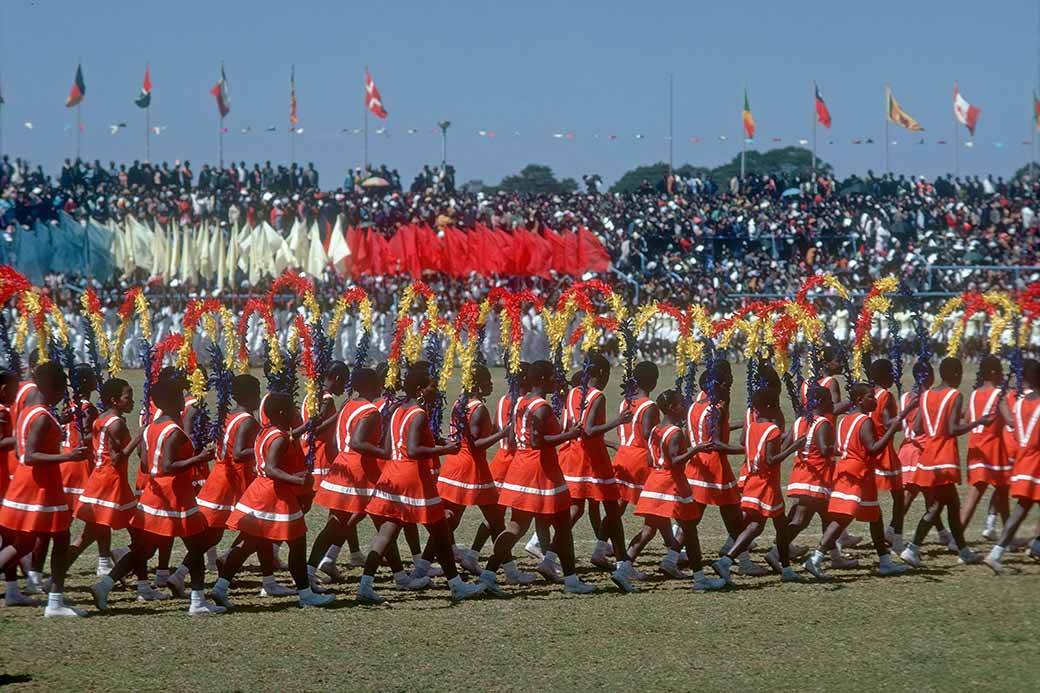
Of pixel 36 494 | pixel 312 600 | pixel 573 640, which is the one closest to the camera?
pixel 573 640

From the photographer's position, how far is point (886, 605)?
37.0 feet

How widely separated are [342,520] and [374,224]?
32698mm

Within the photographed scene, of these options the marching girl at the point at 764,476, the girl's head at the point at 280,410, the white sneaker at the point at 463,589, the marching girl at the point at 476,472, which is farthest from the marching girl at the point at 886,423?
the girl's head at the point at 280,410

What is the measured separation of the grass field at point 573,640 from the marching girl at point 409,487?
16.1 inches

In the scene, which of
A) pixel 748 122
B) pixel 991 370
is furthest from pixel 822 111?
pixel 991 370

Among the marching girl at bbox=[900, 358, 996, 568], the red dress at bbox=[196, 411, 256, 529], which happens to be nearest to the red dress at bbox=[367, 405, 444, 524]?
the red dress at bbox=[196, 411, 256, 529]

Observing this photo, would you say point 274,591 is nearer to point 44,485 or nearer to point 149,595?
point 149,595

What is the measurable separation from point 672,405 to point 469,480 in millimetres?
1692

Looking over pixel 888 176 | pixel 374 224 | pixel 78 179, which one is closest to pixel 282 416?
pixel 374 224

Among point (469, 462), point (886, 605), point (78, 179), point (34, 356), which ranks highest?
point (78, 179)

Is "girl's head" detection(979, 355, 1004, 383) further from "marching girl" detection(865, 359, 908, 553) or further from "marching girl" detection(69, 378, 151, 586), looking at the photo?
"marching girl" detection(69, 378, 151, 586)

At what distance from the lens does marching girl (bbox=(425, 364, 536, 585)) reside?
1222 centimetres

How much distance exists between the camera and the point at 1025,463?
12914 millimetres

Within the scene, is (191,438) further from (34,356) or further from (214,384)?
(34,356)
